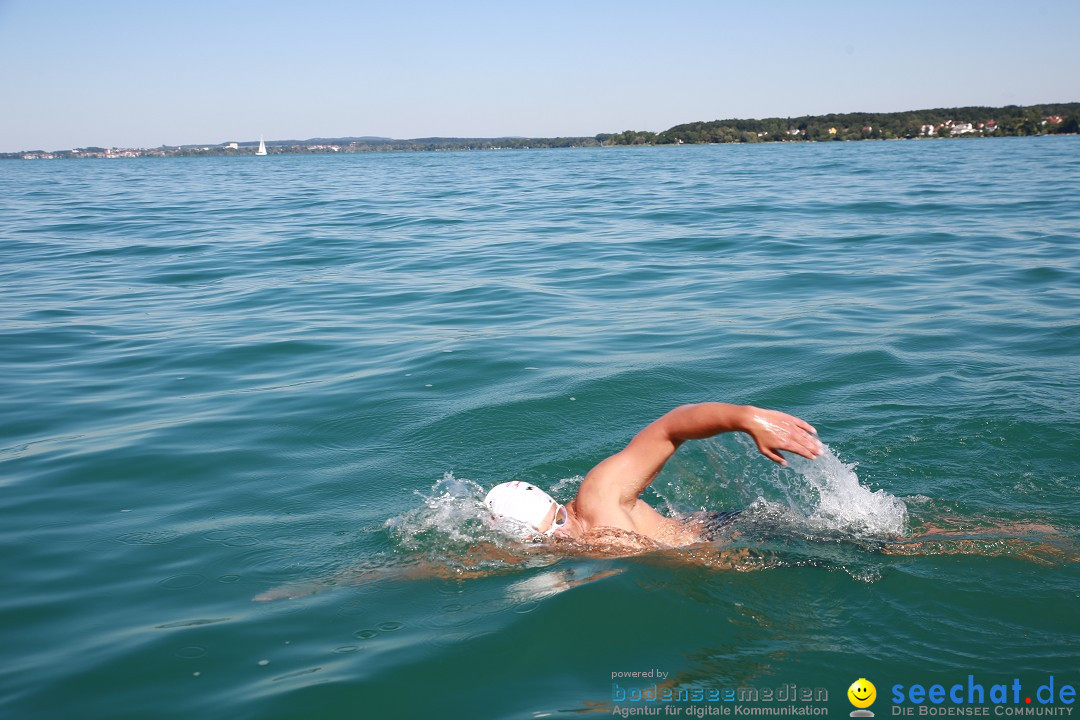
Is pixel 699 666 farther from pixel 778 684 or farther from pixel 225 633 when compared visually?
pixel 225 633

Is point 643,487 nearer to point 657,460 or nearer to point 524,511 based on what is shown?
point 657,460

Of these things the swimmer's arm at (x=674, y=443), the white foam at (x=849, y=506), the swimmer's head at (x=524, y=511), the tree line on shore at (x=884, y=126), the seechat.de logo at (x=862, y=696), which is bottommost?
the seechat.de logo at (x=862, y=696)

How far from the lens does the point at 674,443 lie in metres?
4.34

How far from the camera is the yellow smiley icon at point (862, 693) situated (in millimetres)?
3523

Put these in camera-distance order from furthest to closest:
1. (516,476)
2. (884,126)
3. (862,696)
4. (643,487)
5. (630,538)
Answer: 1. (884,126)
2. (516,476)
3. (630,538)
4. (643,487)
5. (862,696)

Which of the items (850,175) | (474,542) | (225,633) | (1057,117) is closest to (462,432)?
(474,542)

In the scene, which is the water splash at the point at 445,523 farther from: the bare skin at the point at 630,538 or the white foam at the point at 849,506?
the white foam at the point at 849,506

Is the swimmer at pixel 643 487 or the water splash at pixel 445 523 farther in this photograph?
the water splash at pixel 445 523

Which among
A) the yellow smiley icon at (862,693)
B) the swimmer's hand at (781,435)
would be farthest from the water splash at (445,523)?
the yellow smiley icon at (862,693)

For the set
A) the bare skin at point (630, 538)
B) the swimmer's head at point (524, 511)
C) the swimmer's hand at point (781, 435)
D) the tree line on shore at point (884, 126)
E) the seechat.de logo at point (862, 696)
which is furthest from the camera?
the tree line on shore at point (884, 126)

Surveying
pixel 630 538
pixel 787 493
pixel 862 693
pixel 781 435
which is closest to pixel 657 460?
pixel 630 538

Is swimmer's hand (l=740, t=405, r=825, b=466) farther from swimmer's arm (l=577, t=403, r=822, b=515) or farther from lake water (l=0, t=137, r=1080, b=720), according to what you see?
lake water (l=0, t=137, r=1080, b=720)

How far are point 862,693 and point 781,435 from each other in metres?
1.14

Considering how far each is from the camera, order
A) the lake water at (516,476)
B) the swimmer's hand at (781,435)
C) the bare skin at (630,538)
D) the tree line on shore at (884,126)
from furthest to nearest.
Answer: the tree line on shore at (884,126), the bare skin at (630,538), the lake water at (516,476), the swimmer's hand at (781,435)
